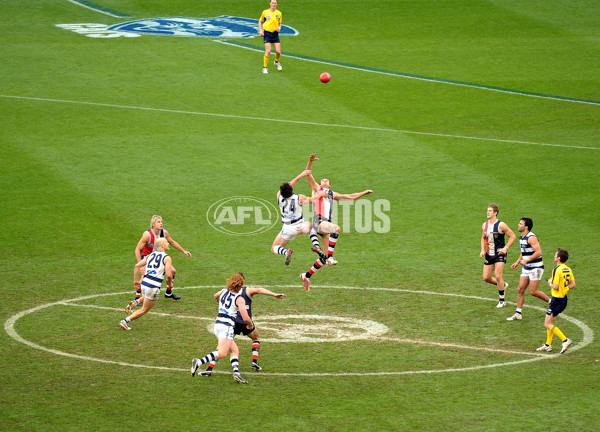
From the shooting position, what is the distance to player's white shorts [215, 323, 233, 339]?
51.7 feet

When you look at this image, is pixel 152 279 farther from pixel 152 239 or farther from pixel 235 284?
pixel 235 284

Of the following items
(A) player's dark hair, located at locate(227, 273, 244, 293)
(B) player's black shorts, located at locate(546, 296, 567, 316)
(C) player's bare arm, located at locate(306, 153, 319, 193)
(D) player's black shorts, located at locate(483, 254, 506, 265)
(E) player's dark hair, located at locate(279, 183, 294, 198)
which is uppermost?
(C) player's bare arm, located at locate(306, 153, 319, 193)

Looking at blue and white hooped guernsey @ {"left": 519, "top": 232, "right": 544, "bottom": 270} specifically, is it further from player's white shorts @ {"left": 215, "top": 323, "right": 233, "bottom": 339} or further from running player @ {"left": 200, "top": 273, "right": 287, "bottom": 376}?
player's white shorts @ {"left": 215, "top": 323, "right": 233, "bottom": 339}

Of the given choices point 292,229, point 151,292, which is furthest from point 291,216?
point 151,292

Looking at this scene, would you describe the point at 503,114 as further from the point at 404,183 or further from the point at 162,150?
the point at 162,150

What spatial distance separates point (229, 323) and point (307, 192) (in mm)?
14864

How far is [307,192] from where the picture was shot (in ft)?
99.8

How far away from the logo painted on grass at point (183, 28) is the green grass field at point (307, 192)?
0.83 metres

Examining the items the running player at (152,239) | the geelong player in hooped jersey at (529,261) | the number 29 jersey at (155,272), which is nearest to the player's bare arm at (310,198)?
the running player at (152,239)

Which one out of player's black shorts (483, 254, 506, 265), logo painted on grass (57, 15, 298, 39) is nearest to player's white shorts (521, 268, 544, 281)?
player's black shorts (483, 254, 506, 265)

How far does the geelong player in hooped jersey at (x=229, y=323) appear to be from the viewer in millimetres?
15656

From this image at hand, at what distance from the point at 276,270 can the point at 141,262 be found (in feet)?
16.0

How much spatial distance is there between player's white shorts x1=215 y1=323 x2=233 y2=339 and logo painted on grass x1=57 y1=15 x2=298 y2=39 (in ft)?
112

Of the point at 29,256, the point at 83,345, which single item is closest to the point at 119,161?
the point at 29,256
